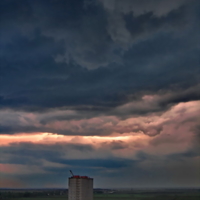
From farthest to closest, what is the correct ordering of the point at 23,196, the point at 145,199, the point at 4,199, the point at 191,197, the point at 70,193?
the point at 23,196
the point at 4,199
the point at 145,199
the point at 191,197
the point at 70,193

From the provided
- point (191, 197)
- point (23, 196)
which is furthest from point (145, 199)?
point (23, 196)

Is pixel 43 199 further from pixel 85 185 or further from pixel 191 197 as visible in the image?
pixel 85 185

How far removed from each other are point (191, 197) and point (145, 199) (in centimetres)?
2439

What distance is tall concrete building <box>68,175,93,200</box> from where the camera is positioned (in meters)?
84.1

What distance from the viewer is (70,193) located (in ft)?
279

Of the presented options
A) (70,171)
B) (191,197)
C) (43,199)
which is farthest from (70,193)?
(43,199)

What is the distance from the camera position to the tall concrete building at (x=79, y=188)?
84125mm

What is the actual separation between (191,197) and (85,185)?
78.9m

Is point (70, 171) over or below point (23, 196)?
over

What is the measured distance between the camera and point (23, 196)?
188 meters

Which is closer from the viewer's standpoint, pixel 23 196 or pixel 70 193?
pixel 70 193

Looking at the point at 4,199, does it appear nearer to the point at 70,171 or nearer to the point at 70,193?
the point at 70,171

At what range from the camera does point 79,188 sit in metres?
84.8

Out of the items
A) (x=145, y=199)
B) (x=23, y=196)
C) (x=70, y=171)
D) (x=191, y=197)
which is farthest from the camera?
(x=23, y=196)
